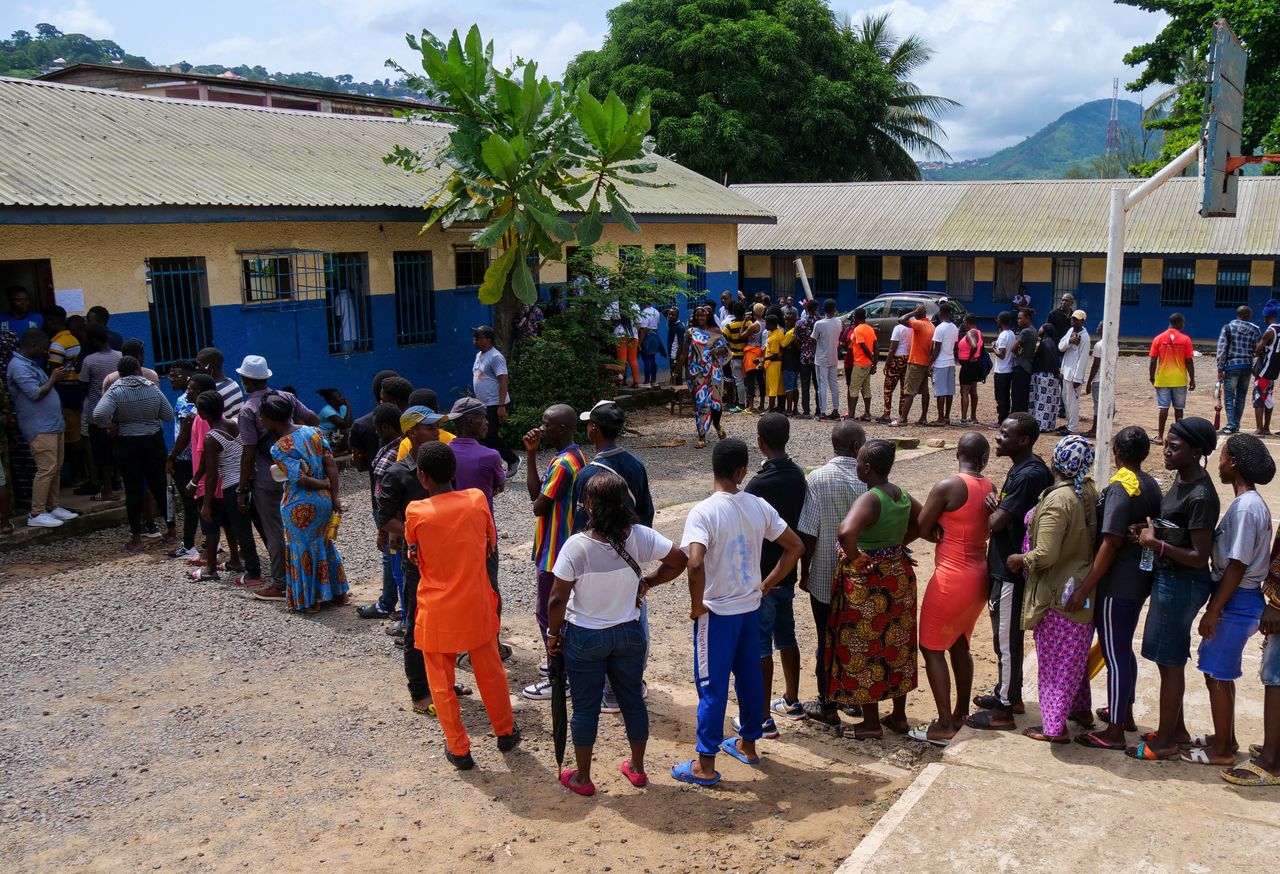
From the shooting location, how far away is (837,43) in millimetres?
34500

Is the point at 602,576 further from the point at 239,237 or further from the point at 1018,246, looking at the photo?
the point at 1018,246

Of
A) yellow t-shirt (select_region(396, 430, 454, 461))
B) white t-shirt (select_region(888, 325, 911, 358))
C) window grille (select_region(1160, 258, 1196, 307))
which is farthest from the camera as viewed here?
window grille (select_region(1160, 258, 1196, 307))

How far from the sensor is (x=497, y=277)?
1349cm

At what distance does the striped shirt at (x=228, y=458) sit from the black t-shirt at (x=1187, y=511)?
6.07 metres

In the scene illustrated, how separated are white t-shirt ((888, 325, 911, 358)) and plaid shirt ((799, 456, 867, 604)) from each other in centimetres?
1007

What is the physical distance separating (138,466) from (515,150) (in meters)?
5.77

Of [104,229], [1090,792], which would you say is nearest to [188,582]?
[104,229]

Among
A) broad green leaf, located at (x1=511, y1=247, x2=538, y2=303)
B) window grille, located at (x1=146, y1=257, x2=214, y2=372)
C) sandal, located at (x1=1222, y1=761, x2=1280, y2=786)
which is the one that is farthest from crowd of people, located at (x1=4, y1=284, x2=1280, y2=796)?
broad green leaf, located at (x1=511, y1=247, x2=538, y2=303)

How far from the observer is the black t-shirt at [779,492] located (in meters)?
5.51

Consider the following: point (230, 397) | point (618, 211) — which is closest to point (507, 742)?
point (230, 397)

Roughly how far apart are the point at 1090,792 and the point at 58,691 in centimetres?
562

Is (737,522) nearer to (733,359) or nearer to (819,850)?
(819,850)

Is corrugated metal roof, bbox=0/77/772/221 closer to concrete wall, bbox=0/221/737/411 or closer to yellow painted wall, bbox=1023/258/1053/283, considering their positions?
concrete wall, bbox=0/221/737/411

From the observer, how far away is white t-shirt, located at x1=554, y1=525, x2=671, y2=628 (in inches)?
185
